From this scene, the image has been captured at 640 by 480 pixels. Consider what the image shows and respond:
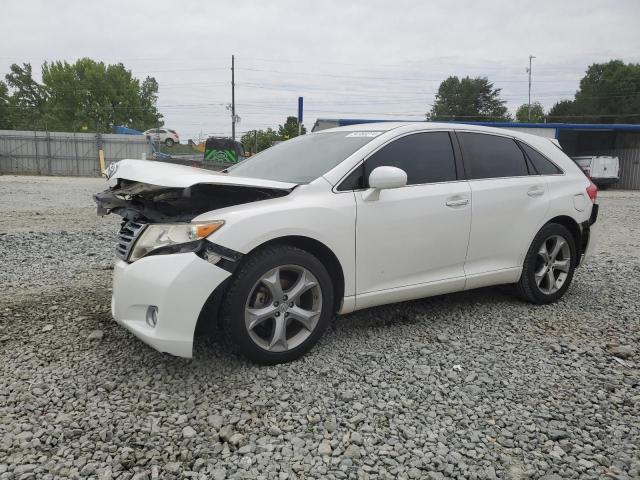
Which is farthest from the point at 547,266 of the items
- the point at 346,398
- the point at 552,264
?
the point at 346,398

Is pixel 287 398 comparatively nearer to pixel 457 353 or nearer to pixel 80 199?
pixel 457 353

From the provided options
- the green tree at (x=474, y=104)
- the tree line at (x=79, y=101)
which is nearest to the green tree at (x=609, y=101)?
the green tree at (x=474, y=104)

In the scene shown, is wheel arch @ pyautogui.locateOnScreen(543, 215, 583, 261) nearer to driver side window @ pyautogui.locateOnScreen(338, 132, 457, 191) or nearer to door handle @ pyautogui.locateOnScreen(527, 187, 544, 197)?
door handle @ pyautogui.locateOnScreen(527, 187, 544, 197)

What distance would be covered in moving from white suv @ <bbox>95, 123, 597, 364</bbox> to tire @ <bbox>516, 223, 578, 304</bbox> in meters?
0.01

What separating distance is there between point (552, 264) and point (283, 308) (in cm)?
278

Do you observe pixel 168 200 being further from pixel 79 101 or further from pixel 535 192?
pixel 79 101

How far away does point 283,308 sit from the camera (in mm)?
3178

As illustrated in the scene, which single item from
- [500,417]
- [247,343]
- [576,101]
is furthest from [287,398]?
[576,101]

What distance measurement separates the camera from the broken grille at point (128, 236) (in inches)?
126

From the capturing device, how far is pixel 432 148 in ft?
13.3

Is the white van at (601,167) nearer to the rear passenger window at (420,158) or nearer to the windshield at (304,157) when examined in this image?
the rear passenger window at (420,158)

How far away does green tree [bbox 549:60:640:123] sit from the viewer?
69.6 m

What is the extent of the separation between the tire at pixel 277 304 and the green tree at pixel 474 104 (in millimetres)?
87262

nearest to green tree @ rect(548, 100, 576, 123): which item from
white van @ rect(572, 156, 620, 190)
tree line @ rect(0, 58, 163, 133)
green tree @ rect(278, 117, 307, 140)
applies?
green tree @ rect(278, 117, 307, 140)
